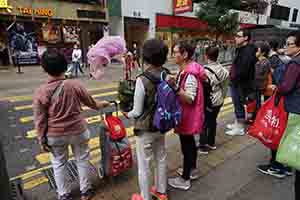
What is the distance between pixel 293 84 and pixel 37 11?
54.9 ft

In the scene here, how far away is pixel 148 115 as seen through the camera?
2162mm

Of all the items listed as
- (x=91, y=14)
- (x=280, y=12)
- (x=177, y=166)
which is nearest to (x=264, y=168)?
(x=177, y=166)

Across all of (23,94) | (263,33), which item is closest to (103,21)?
(23,94)

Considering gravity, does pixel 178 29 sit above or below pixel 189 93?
above

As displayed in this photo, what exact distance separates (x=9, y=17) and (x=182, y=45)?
15572mm

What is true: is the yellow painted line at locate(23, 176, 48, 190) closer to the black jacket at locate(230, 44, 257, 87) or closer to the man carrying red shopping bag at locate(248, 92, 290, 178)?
the man carrying red shopping bag at locate(248, 92, 290, 178)

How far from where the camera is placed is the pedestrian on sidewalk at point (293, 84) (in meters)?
2.06

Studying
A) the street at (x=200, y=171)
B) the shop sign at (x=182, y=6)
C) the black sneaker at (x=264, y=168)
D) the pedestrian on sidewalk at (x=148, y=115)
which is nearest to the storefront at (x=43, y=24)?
the shop sign at (x=182, y=6)

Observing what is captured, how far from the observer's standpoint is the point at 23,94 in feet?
26.5

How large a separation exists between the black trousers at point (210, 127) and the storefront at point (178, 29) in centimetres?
1735

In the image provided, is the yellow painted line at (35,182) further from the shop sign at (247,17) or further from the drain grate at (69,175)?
the shop sign at (247,17)

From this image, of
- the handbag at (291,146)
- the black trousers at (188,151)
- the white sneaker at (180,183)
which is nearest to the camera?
the handbag at (291,146)

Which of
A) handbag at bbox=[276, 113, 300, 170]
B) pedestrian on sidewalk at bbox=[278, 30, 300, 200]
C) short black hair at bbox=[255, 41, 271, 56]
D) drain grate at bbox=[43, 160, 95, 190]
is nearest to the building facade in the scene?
short black hair at bbox=[255, 41, 271, 56]

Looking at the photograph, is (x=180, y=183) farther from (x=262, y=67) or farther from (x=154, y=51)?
(x=262, y=67)
